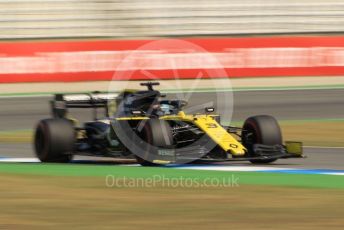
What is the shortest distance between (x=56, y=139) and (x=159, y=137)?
1.59m

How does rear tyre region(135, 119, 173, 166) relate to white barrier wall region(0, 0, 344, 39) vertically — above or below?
below

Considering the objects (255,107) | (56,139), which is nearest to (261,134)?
(56,139)

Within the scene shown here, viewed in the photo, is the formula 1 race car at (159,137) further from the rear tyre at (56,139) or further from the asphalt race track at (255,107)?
the asphalt race track at (255,107)

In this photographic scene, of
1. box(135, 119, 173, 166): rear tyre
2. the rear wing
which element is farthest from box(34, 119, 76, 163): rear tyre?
box(135, 119, 173, 166): rear tyre

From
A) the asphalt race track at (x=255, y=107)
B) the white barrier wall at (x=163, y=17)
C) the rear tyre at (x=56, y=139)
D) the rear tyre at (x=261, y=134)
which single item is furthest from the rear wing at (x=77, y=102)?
the white barrier wall at (x=163, y=17)

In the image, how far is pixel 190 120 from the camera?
11.2 m

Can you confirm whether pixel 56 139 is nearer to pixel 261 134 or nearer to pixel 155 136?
pixel 155 136

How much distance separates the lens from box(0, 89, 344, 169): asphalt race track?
18656 mm

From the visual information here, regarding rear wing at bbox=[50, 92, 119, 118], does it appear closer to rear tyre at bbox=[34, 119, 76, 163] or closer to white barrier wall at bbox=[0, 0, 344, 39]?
rear tyre at bbox=[34, 119, 76, 163]

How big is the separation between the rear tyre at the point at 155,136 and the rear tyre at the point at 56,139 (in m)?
1.19

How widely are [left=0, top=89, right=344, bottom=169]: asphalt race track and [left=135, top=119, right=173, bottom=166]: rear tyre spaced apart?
11.2ft

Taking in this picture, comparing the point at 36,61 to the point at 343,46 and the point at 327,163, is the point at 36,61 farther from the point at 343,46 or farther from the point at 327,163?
the point at 327,163

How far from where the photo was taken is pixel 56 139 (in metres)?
11.5

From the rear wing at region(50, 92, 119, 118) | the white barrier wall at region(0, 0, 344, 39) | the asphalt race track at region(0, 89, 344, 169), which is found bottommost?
the asphalt race track at region(0, 89, 344, 169)
